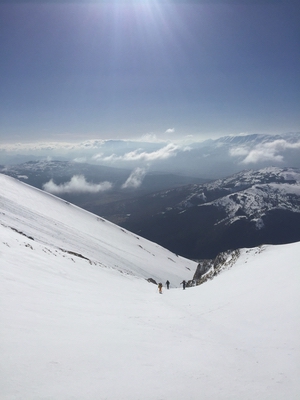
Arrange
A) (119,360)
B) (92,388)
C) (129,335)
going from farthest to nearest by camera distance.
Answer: (129,335) → (119,360) → (92,388)

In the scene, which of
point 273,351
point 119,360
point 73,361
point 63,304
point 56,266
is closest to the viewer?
point 73,361

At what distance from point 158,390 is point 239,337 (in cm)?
594

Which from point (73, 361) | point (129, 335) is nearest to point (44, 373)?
point (73, 361)

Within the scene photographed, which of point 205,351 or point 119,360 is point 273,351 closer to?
point 205,351

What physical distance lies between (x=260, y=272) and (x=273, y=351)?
1374 cm

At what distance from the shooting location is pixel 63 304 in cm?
1266

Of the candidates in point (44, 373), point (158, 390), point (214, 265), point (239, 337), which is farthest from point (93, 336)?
point (214, 265)

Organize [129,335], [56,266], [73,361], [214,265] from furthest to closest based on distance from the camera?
[214,265]
[56,266]
[129,335]
[73,361]

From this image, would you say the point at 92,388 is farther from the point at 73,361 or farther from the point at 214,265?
the point at 214,265

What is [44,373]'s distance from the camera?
20.8 ft

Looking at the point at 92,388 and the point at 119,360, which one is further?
the point at 119,360

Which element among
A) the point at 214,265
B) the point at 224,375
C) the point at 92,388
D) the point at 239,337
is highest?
the point at 92,388

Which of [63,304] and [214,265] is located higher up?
[63,304]

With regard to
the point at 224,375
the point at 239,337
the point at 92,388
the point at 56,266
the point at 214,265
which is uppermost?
the point at 92,388
